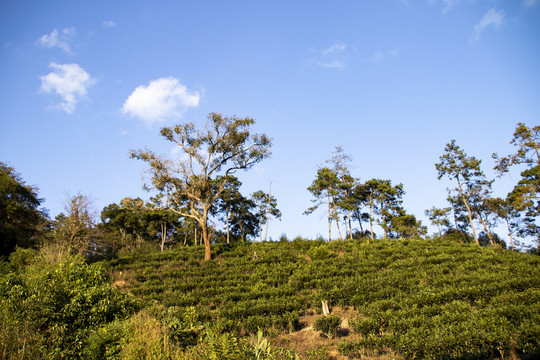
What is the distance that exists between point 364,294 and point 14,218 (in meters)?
29.4

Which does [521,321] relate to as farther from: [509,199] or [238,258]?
[509,199]

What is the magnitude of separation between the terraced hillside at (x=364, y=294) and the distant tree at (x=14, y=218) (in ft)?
39.9

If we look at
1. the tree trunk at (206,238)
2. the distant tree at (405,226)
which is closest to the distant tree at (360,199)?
the distant tree at (405,226)

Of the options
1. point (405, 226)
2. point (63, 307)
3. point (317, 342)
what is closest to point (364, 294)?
point (317, 342)

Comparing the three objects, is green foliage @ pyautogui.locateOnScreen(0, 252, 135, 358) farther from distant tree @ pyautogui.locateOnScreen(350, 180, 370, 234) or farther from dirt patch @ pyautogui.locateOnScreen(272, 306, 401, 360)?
distant tree @ pyautogui.locateOnScreen(350, 180, 370, 234)

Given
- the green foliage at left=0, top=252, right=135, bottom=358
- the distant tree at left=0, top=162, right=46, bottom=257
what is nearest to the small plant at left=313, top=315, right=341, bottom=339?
the green foliage at left=0, top=252, right=135, bottom=358

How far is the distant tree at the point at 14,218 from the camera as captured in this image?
25.3m

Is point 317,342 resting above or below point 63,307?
below

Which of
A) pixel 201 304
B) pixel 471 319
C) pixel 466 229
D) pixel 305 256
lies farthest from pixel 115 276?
pixel 466 229

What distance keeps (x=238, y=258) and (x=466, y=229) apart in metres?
31.0

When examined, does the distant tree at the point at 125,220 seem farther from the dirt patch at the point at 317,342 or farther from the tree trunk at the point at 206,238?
the dirt patch at the point at 317,342

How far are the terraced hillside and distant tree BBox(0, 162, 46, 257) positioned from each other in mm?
12160

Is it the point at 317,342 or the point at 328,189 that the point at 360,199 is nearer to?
the point at 328,189

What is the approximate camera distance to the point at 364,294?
12742 millimetres
